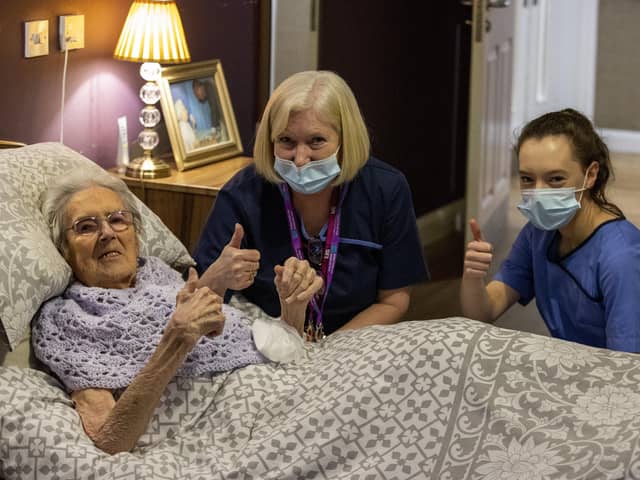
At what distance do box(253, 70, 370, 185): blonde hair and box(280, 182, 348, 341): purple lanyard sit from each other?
0.18 feet

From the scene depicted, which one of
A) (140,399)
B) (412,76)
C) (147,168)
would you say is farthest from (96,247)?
(412,76)

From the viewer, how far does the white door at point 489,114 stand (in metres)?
4.34

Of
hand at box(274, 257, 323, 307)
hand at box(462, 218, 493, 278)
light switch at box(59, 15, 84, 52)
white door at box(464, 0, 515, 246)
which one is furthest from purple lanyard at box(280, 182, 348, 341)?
white door at box(464, 0, 515, 246)

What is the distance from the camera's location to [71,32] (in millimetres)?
3174

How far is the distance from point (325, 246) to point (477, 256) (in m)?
0.39

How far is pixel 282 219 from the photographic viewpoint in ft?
→ 8.24

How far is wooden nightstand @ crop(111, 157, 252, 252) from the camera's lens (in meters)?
3.21

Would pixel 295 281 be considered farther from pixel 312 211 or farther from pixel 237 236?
pixel 312 211

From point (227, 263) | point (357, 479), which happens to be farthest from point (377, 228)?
point (357, 479)

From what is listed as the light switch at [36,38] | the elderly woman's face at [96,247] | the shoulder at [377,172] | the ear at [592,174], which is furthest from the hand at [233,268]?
the light switch at [36,38]

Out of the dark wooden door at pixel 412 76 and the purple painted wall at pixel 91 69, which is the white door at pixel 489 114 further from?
the purple painted wall at pixel 91 69

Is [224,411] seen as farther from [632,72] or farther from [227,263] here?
[632,72]

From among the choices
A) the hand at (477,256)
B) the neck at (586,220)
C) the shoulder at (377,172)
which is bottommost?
the hand at (477,256)

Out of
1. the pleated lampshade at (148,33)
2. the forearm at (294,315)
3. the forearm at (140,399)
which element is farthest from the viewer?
the pleated lampshade at (148,33)
